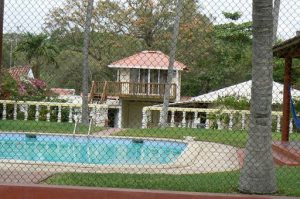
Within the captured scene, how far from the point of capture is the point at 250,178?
6031mm

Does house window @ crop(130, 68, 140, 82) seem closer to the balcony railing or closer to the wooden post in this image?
the balcony railing

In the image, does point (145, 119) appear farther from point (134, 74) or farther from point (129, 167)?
point (129, 167)

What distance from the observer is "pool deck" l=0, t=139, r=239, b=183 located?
8148 mm

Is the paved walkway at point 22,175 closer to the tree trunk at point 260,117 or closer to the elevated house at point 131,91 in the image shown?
the tree trunk at point 260,117

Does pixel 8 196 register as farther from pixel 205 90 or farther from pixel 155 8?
pixel 205 90

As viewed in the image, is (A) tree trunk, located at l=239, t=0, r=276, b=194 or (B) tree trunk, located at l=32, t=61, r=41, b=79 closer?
(A) tree trunk, located at l=239, t=0, r=276, b=194

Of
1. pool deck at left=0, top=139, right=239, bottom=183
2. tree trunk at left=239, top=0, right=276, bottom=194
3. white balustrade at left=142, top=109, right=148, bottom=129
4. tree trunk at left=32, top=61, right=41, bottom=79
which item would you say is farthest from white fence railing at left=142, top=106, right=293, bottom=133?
tree trunk at left=32, top=61, right=41, bottom=79

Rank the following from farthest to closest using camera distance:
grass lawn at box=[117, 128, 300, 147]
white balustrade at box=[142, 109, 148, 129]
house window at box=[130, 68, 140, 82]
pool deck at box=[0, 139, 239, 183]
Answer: house window at box=[130, 68, 140, 82], white balustrade at box=[142, 109, 148, 129], grass lawn at box=[117, 128, 300, 147], pool deck at box=[0, 139, 239, 183]

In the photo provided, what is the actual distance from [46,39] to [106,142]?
18989 mm

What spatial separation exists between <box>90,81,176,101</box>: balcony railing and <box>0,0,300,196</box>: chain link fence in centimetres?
7

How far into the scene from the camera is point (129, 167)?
947 centimetres

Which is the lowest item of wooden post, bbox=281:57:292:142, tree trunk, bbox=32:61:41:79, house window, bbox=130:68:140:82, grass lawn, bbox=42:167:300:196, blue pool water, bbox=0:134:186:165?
blue pool water, bbox=0:134:186:165

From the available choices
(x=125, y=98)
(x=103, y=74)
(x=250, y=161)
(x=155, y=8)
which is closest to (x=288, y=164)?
(x=250, y=161)

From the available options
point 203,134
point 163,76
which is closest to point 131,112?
point 163,76
